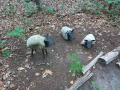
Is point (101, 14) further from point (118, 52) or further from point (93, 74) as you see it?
point (93, 74)

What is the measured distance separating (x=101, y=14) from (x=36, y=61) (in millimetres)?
5893

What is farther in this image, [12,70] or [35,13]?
[35,13]

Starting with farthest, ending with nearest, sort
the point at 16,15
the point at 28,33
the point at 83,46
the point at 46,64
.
A: the point at 16,15, the point at 28,33, the point at 83,46, the point at 46,64

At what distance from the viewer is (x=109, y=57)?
4117 millimetres

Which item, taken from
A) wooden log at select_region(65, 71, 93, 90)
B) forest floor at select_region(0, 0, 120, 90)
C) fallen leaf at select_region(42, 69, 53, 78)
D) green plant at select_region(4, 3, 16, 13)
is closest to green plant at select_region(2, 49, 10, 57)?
forest floor at select_region(0, 0, 120, 90)

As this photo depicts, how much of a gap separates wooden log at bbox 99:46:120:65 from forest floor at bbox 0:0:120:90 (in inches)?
7.3

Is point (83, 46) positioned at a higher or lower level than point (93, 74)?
higher

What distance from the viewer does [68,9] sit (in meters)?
7.77

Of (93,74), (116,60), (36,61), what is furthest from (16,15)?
(116,60)

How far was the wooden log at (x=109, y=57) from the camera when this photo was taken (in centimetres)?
404

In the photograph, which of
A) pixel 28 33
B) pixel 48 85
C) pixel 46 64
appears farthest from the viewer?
pixel 28 33

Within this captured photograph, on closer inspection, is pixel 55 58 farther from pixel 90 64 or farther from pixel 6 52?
pixel 6 52

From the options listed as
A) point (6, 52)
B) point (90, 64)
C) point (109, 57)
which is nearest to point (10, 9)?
point (6, 52)

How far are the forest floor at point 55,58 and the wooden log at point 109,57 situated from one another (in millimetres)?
186
